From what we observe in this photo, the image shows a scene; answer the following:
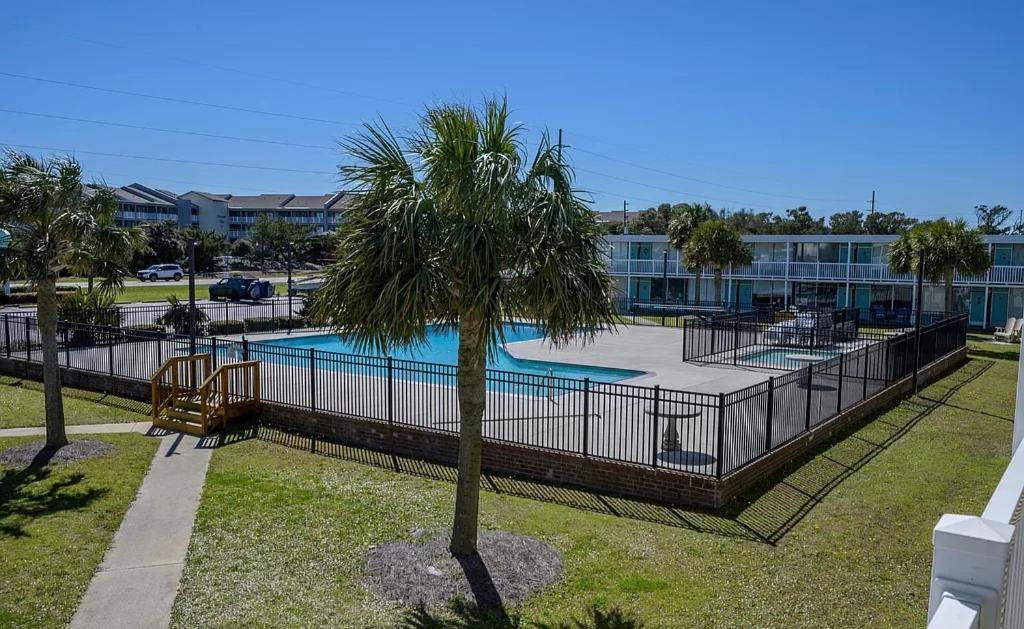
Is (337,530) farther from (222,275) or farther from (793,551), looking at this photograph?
(222,275)

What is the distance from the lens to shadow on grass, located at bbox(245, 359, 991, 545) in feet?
30.3

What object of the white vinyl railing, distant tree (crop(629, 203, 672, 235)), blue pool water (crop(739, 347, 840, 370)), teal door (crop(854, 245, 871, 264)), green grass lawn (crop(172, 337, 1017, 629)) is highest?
distant tree (crop(629, 203, 672, 235))

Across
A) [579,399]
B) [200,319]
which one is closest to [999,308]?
[579,399]

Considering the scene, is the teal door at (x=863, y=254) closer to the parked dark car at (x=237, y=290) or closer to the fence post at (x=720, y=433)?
the parked dark car at (x=237, y=290)

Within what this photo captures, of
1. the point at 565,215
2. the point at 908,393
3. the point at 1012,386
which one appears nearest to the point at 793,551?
the point at 565,215

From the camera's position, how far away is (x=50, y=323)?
487 inches

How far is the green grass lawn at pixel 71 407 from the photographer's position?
48.0 feet

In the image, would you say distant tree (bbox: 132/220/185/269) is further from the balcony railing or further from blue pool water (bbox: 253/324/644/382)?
blue pool water (bbox: 253/324/644/382)

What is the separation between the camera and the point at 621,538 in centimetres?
867

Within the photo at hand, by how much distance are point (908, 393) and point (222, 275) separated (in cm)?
6443

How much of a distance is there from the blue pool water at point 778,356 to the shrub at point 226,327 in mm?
18442

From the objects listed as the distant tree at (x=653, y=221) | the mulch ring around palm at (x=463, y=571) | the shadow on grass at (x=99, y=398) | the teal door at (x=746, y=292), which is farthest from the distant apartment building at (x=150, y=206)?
the mulch ring around palm at (x=463, y=571)

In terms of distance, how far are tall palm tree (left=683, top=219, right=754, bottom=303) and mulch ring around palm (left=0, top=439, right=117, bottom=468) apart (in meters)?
30.7

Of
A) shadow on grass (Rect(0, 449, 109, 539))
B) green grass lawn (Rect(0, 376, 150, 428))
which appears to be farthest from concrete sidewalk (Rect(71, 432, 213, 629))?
green grass lawn (Rect(0, 376, 150, 428))
